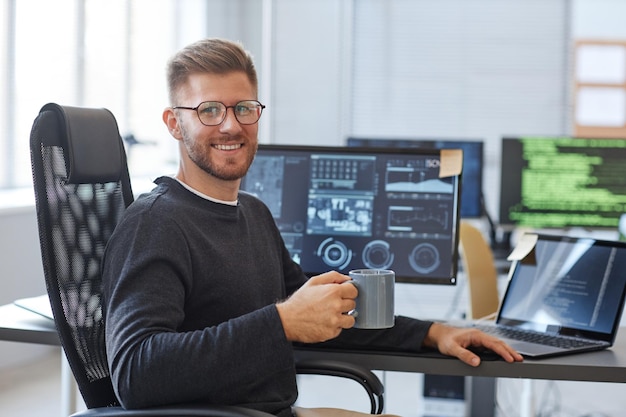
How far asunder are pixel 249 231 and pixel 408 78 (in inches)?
188

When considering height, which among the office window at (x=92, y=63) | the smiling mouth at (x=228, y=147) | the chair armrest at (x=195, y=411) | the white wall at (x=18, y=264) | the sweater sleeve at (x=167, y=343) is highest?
the office window at (x=92, y=63)

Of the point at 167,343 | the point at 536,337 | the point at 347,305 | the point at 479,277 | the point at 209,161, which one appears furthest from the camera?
the point at 479,277

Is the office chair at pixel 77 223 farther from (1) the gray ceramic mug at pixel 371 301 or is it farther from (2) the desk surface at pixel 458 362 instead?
(1) the gray ceramic mug at pixel 371 301

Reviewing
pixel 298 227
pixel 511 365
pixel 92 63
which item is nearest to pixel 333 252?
pixel 298 227

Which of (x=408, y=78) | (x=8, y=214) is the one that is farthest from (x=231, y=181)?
(x=408, y=78)

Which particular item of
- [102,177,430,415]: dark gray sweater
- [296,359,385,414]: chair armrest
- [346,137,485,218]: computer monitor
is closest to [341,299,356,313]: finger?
[102,177,430,415]: dark gray sweater

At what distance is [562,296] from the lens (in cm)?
206

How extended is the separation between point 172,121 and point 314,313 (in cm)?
53

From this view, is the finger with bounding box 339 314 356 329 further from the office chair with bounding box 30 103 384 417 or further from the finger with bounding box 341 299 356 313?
the office chair with bounding box 30 103 384 417

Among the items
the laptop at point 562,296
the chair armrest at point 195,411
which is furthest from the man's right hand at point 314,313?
the laptop at point 562,296

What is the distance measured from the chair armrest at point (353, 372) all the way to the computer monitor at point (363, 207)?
50 centimetres

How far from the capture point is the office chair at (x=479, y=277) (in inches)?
122

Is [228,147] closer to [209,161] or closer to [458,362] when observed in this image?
[209,161]

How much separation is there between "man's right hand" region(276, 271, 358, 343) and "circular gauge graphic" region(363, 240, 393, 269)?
0.88 metres
